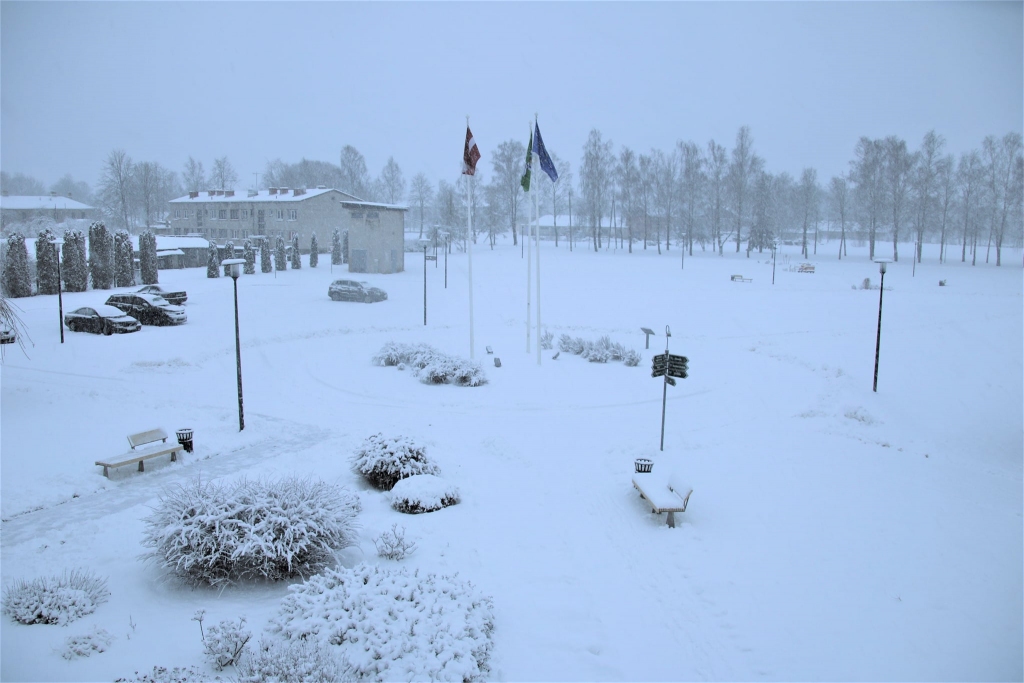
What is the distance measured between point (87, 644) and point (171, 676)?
3.15 ft

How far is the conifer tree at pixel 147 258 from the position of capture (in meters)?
36.0

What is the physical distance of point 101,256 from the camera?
33062 mm

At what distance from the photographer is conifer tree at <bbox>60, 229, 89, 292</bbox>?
31.7 metres

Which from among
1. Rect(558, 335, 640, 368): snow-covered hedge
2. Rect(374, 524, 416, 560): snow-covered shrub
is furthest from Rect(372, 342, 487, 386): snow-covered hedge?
Rect(374, 524, 416, 560): snow-covered shrub

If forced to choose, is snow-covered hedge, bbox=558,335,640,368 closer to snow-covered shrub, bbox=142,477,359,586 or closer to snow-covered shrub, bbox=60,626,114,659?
snow-covered shrub, bbox=142,477,359,586

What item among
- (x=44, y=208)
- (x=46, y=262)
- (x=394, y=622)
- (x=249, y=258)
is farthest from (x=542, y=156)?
(x=44, y=208)

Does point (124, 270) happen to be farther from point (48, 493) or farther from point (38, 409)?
point (48, 493)

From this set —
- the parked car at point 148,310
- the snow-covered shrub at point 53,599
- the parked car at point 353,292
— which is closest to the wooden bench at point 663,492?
the snow-covered shrub at point 53,599

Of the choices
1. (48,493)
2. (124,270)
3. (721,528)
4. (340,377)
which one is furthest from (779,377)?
(124,270)

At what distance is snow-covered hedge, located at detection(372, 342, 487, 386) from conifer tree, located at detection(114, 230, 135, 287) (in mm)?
22448

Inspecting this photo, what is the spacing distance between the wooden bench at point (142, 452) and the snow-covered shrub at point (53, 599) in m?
3.90

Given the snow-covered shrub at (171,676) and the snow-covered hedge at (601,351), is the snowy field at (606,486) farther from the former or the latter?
the snow-covered hedge at (601,351)

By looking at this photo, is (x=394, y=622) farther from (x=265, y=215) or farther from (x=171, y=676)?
(x=265, y=215)

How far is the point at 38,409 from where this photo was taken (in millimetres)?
13766
